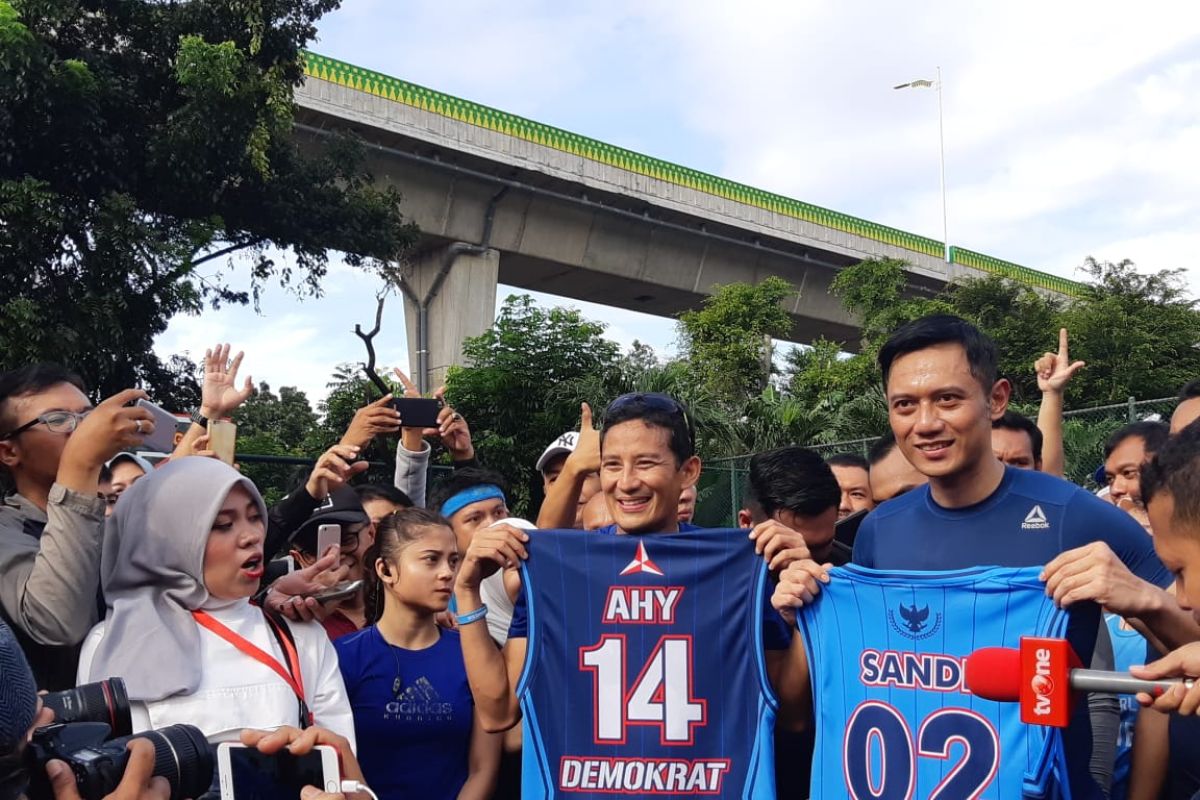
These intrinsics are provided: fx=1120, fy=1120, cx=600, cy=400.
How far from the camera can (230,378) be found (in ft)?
15.6

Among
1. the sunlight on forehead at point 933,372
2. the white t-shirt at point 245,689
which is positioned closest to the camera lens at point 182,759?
the white t-shirt at point 245,689

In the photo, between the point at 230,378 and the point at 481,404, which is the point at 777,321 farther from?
the point at 230,378

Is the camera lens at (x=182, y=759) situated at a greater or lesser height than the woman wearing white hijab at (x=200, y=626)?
lesser

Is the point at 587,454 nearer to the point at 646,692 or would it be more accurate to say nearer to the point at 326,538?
the point at 326,538

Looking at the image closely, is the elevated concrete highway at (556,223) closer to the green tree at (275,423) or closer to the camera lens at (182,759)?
the green tree at (275,423)

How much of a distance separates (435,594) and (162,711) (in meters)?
1.06

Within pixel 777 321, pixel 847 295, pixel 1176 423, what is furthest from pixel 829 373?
pixel 1176 423

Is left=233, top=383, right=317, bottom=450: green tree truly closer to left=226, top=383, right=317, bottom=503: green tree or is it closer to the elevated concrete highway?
left=226, top=383, right=317, bottom=503: green tree

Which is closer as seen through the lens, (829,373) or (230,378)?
(230,378)

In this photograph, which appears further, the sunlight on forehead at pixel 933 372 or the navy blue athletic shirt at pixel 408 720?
the navy blue athletic shirt at pixel 408 720

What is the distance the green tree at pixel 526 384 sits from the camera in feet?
62.4

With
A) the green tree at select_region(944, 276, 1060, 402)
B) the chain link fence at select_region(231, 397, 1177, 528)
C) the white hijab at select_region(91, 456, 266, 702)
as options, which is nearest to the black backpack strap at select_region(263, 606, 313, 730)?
the white hijab at select_region(91, 456, 266, 702)

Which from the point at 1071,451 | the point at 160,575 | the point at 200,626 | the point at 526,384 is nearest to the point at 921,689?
the point at 200,626

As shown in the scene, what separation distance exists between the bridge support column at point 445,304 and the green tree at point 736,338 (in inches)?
192
